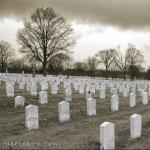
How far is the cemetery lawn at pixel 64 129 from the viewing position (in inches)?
352

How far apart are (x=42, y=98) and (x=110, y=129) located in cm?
750

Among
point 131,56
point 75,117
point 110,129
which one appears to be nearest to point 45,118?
point 75,117

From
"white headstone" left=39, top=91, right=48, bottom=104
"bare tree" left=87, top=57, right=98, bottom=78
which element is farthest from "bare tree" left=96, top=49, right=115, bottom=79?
"white headstone" left=39, top=91, right=48, bottom=104

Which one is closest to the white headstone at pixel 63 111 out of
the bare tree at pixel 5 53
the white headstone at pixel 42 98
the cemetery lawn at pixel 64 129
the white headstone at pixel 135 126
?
the cemetery lawn at pixel 64 129

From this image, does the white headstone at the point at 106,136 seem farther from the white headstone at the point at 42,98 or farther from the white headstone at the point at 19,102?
the white headstone at the point at 42,98

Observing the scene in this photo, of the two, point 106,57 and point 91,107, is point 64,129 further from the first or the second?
point 106,57

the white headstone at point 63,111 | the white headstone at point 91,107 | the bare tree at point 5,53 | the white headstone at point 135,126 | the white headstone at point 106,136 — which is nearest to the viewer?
the white headstone at point 106,136

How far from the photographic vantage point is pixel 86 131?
34.6ft

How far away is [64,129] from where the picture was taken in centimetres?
1078

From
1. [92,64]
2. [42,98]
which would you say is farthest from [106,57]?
[42,98]

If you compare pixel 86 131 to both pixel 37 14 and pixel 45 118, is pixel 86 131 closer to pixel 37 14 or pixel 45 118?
pixel 45 118

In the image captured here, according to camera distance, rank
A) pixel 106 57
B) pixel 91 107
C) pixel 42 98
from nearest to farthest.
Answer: pixel 91 107 < pixel 42 98 < pixel 106 57

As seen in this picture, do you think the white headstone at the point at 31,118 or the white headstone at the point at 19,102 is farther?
the white headstone at the point at 19,102

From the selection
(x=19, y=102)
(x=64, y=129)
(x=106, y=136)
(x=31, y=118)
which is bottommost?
(x=64, y=129)
